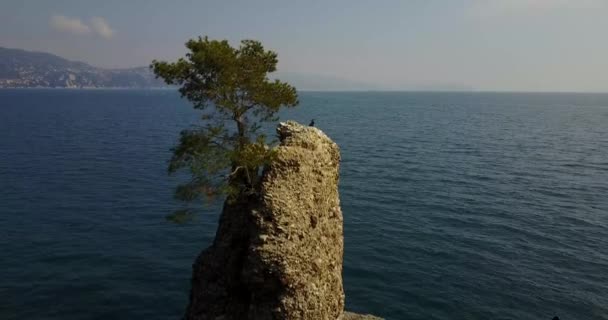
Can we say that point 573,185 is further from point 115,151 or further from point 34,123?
point 34,123

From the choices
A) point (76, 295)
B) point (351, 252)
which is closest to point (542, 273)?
point (351, 252)

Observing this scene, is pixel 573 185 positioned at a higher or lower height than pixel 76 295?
higher

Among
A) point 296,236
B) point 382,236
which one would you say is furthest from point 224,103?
point 382,236

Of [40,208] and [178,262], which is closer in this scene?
[178,262]

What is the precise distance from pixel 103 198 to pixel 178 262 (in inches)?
1015

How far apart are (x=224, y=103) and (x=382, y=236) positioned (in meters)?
31.4

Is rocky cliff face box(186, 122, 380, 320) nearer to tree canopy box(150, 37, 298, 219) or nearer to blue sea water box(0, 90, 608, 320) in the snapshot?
tree canopy box(150, 37, 298, 219)

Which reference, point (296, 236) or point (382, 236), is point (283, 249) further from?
point (382, 236)

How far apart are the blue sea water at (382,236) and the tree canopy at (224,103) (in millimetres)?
16793

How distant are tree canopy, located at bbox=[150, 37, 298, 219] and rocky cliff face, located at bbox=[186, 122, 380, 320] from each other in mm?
1795

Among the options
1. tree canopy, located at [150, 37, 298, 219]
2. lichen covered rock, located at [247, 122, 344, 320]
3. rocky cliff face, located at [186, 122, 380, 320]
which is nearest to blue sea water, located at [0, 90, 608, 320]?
rocky cliff face, located at [186, 122, 380, 320]

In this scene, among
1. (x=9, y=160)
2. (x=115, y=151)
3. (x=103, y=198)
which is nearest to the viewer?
(x=103, y=198)

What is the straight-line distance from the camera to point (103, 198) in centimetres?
6169

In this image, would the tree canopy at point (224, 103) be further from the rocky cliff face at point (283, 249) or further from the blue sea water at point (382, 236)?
the blue sea water at point (382, 236)
